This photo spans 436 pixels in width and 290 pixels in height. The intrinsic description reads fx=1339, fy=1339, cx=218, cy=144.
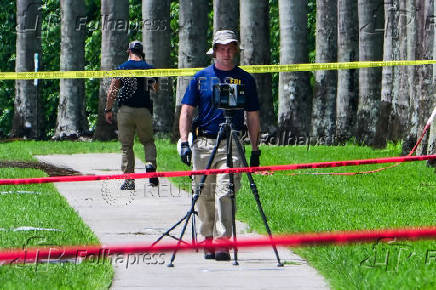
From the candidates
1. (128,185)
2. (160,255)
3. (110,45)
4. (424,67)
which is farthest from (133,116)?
(110,45)

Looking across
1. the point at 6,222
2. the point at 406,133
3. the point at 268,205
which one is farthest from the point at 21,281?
the point at 406,133

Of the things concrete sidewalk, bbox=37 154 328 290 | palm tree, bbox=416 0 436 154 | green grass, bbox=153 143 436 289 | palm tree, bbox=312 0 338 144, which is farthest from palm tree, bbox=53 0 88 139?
concrete sidewalk, bbox=37 154 328 290

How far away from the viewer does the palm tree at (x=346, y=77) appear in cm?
3216

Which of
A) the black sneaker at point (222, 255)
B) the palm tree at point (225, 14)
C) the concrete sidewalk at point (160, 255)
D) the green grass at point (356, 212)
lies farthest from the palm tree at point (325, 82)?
the black sneaker at point (222, 255)

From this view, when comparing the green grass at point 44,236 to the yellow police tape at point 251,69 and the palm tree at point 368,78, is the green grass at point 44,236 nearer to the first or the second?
the yellow police tape at point 251,69

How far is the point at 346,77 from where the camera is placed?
32.8m

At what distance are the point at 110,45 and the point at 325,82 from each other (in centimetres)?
560

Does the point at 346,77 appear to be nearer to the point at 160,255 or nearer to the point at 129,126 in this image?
the point at 129,126

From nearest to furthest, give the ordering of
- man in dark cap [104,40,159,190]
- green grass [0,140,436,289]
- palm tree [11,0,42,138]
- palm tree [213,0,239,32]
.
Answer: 1. green grass [0,140,436,289]
2. man in dark cap [104,40,159,190]
3. palm tree [213,0,239,32]
4. palm tree [11,0,42,138]

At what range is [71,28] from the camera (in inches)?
1465

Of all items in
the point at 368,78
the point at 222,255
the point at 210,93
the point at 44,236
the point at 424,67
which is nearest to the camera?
the point at 222,255

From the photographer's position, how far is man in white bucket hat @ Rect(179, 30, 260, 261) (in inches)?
448

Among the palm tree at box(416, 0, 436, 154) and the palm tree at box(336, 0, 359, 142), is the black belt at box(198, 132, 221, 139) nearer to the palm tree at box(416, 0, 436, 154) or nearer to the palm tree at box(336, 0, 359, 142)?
the palm tree at box(416, 0, 436, 154)

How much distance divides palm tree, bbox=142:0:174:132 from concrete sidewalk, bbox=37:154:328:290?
1463 centimetres
